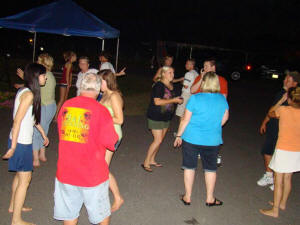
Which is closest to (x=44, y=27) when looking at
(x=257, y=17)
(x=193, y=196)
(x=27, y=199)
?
(x=27, y=199)

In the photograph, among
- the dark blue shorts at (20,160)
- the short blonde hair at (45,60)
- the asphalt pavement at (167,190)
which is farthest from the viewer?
the short blonde hair at (45,60)

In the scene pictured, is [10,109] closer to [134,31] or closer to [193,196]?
[193,196]

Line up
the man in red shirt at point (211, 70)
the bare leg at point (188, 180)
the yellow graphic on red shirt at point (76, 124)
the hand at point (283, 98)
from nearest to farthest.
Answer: the yellow graphic on red shirt at point (76, 124) → the bare leg at point (188, 180) → the hand at point (283, 98) → the man in red shirt at point (211, 70)

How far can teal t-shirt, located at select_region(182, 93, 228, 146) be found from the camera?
3959 millimetres

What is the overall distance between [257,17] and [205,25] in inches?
256

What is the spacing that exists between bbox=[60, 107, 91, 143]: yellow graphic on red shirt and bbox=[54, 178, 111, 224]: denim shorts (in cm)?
45

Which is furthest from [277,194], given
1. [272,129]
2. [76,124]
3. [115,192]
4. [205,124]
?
[76,124]

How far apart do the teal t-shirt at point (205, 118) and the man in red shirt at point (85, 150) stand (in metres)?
1.50

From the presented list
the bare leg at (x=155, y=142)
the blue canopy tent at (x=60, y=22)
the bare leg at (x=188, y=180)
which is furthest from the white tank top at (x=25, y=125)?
the blue canopy tent at (x=60, y=22)

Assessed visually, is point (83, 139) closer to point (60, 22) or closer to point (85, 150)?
point (85, 150)

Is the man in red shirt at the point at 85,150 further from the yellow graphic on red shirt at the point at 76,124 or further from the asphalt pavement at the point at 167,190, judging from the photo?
the asphalt pavement at the point at 167,190

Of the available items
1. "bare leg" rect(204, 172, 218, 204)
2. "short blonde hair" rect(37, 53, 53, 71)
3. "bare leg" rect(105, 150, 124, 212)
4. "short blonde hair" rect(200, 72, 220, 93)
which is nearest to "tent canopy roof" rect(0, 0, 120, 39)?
"short blonde hair" rect(37, 53, 53, 71)

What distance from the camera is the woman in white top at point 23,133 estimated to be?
3.31 meters

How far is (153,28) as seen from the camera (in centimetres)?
3819
